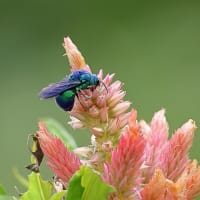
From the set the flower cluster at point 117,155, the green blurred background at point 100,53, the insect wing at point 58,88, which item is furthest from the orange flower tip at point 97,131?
the green blurred background at point 100,53

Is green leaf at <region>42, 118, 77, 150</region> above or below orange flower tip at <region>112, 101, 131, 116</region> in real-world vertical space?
above

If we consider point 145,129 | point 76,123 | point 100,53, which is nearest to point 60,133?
point 145,129

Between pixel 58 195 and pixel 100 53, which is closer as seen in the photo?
pixel 58 195

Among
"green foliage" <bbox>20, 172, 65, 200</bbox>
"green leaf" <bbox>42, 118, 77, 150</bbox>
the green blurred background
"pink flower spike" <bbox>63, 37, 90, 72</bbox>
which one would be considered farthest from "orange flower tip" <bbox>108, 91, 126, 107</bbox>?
the green blurred background

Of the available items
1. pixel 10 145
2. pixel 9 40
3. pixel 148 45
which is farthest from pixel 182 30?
pixel 10 145

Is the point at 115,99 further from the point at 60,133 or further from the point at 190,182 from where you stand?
the point at 60,133

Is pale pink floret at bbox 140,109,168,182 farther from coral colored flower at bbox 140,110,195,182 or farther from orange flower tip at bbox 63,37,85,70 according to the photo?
orange flower tip at bbox 63,37,85,70

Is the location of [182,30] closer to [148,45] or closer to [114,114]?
[148,45]
